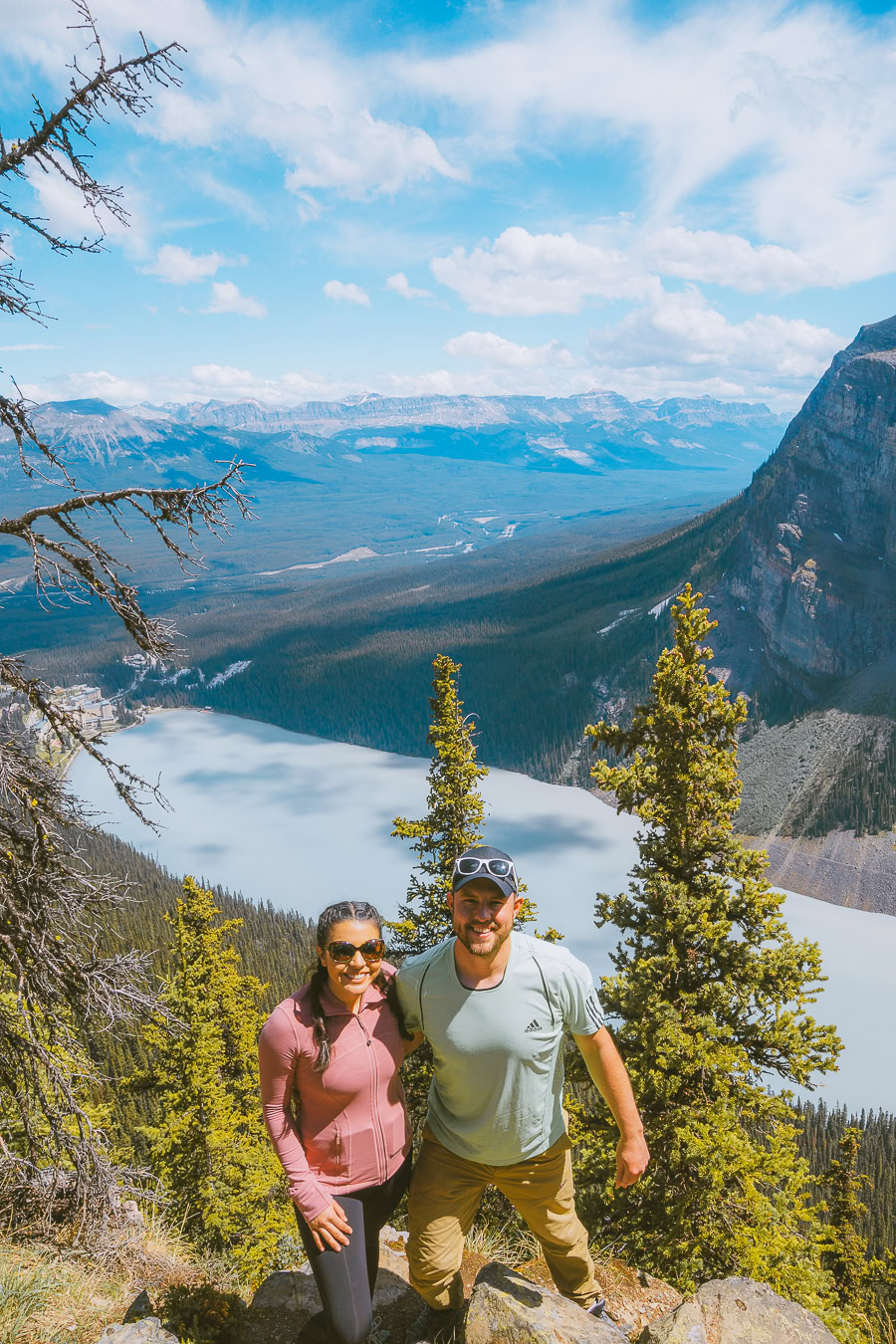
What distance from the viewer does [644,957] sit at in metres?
10.9

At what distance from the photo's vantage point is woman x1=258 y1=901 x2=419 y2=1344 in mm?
5129

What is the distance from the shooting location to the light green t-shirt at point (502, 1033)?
5.31 m

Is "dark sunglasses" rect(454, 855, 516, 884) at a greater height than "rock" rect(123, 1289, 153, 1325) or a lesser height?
greater

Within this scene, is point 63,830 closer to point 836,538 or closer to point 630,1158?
point 630,1158

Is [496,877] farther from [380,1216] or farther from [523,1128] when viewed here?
→ [380,1216]

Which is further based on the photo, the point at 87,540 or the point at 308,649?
the point at 308,649

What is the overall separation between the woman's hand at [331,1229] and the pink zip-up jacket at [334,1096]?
0.06 m

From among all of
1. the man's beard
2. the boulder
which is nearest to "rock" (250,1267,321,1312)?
the boulder

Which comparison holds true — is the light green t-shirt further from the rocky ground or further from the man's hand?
the rocky ground

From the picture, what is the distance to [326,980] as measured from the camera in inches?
212

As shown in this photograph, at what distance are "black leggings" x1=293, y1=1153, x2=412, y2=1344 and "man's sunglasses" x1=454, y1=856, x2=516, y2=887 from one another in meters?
2.40

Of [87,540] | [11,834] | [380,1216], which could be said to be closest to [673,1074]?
[380,1216]

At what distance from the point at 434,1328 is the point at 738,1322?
2.26 meters

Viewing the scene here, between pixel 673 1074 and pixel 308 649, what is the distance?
185 meters
